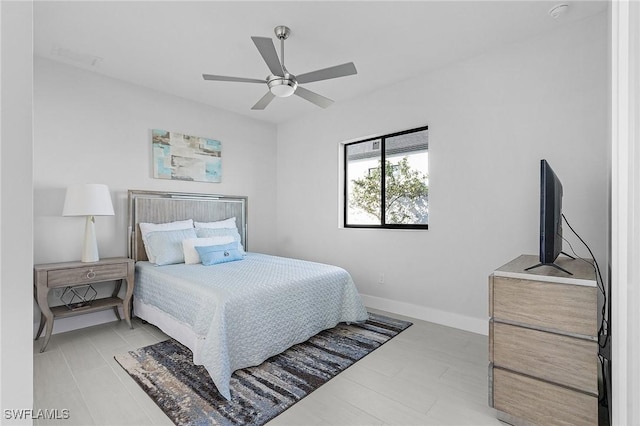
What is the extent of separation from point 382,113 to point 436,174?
101cm

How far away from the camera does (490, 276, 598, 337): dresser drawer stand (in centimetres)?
151

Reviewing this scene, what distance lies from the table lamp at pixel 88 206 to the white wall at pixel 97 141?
232mm

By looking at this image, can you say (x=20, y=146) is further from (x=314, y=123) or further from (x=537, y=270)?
(x=314, y=123)

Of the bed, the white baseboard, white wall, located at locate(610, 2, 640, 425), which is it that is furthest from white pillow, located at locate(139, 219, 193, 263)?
white wall, located at locate(610, 2, 640, 425)

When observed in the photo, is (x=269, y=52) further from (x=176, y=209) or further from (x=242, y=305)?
(x=176, y=209)

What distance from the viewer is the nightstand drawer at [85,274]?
8.68 ft

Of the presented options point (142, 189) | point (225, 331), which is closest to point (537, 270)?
point (225, 331)

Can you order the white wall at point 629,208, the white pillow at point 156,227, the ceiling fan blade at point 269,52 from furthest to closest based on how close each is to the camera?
1. the white pillow at point 156,227
2. the ceiling fan blade at point 269,52
3. the white wall at point 629,208

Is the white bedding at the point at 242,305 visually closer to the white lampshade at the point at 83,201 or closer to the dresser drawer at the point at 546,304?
the white lampshade at the point at 83,201

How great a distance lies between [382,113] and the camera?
3707 millimetres

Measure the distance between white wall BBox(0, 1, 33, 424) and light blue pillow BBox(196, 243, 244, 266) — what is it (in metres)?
2.88

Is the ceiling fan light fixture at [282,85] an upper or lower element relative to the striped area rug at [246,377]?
upper

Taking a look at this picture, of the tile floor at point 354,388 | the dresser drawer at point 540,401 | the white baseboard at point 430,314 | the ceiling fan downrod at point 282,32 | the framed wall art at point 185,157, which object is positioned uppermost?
the ceiling fan downrod at point 282,32

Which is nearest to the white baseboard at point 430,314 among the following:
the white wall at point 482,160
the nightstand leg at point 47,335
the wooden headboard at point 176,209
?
the white wall at point 482,160
